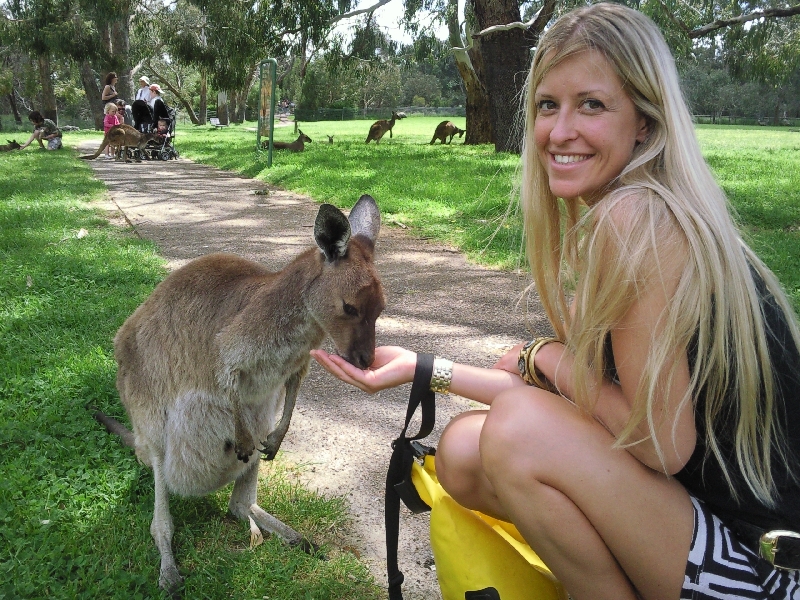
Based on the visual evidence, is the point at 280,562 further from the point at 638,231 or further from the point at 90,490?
the point at 638,231

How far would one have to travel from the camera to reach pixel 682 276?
1268 millimetres

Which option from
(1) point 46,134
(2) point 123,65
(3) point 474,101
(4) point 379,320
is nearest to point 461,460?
(4) point 379,320

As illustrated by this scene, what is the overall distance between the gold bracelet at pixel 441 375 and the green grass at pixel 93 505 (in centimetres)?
55

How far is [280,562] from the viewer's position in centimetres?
188

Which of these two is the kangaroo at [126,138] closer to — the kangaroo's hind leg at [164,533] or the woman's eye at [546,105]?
the kangaroo's hind leg at [164,533]

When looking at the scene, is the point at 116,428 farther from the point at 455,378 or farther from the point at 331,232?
the point at 455,378

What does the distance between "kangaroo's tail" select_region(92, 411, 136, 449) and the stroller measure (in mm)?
10144

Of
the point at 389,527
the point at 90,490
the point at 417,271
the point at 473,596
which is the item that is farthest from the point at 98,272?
the point at 473,596

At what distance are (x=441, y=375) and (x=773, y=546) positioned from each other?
0.76 meters

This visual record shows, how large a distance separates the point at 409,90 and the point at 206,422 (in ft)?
183

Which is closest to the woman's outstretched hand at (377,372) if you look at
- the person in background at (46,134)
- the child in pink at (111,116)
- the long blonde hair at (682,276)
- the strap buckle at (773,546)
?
the long blonde hair at (682,276)

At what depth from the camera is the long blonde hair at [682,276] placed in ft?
4.12

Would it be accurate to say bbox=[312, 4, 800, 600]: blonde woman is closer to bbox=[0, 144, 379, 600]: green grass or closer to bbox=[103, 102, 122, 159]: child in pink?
bbox=[0, 144, 379, 600]: green grass

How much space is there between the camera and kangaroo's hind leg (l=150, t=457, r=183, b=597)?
179cm
